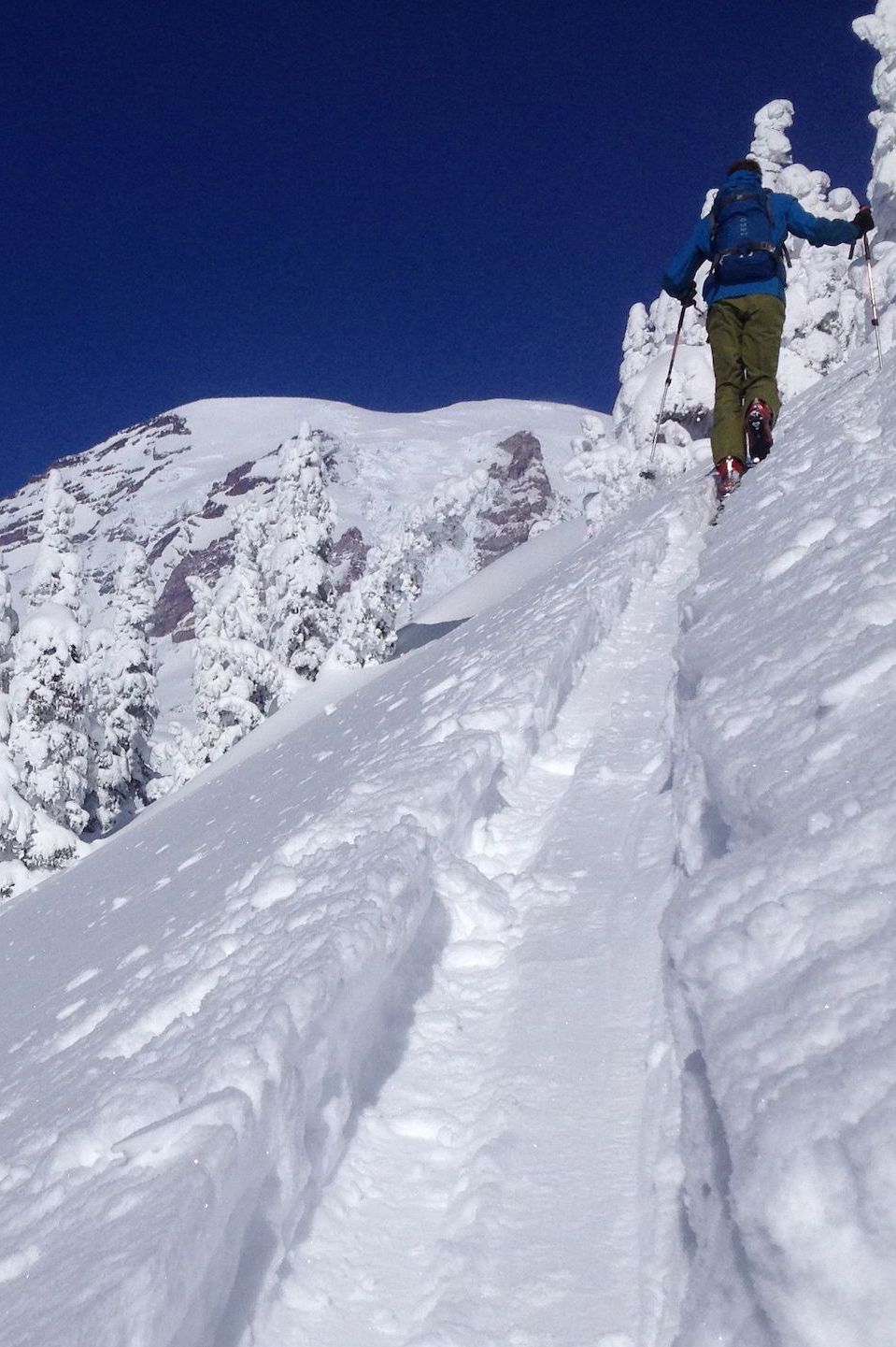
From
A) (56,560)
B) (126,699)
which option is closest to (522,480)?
(126,699)

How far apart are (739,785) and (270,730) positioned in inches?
602

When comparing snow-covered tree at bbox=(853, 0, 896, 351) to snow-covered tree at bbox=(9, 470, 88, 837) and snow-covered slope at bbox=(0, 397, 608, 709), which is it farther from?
snow-covered slope at bbox=(0, 397, 608, 709)

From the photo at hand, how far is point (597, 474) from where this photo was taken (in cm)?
2331

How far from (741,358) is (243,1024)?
25.1ft

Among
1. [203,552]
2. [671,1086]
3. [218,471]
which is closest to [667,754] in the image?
[671,1086]

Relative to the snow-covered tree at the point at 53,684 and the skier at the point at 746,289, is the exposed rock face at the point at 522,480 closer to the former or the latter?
the snow-covered tree at the point at 53,684

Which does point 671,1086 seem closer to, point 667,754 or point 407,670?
point 667,754

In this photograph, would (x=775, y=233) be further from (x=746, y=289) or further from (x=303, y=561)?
(x=303, y=561)

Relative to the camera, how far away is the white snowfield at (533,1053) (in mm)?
1441

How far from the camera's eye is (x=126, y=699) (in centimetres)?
3023

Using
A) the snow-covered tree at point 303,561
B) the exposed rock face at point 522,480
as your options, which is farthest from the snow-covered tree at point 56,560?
the exposed rock face at point 522,480

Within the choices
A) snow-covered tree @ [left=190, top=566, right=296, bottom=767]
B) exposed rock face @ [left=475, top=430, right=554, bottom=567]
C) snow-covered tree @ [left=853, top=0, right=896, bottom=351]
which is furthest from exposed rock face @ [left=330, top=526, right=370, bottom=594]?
snow-covered tree @ [left=853, top=0, right=896, bottom=351]

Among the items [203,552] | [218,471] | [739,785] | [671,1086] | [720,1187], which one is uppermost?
[218,471]

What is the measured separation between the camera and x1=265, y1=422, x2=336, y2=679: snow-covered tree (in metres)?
26.7
